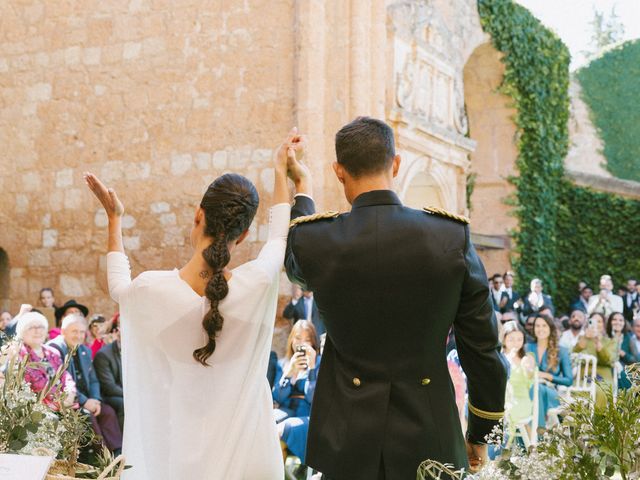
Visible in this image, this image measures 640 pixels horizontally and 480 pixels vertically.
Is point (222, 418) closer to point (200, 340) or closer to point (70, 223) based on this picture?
point (200, 340)

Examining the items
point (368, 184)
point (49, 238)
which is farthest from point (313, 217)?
point (49, 238)

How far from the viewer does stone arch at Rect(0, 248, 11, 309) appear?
1055 cm

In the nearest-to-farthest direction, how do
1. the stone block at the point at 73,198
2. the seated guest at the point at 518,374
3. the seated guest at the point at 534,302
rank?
the seated guest at the point at 518,374 < the stone block at the point at 73,198 < the seated guest at the point at 534,302

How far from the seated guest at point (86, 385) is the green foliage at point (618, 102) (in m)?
17.2

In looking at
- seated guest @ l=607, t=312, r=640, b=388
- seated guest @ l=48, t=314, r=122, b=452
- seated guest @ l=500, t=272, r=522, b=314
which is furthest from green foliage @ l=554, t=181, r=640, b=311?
seated guest @ l=48, t=314, r=122, b=452

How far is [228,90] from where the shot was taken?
899 cm

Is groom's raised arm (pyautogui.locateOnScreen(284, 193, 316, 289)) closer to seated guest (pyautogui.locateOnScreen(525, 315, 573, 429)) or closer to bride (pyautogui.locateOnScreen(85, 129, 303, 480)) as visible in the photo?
bride (pyautogui.locateOnScreen(85, 129, 303, 480))

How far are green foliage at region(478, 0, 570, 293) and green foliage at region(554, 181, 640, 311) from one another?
15.5 inches

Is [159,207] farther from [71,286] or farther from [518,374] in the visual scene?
[518,374]

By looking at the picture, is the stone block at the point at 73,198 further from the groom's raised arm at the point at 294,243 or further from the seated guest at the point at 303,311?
the groom's raised arm at the point at 294,243

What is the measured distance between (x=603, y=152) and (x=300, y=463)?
17.5 m

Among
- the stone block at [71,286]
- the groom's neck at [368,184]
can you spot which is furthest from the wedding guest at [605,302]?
the groom's neck at [368,184]

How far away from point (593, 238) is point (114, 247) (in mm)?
14786

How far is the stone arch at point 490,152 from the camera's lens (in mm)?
14555
